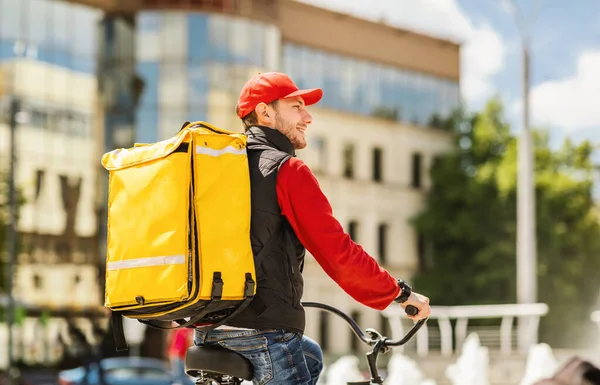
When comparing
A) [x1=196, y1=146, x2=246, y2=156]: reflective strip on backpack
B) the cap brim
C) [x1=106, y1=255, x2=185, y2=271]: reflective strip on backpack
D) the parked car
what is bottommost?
the parked car

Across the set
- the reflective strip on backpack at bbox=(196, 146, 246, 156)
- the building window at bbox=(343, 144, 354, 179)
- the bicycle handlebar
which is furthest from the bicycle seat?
the building window at bbox=(343, 144, 354, 179)

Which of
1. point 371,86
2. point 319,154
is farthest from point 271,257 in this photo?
point 371,86

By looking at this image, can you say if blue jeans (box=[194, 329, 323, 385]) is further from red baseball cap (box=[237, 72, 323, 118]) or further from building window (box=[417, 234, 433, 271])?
building window (box=[417, 234, 433, 271])

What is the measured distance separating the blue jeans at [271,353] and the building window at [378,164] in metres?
53.9

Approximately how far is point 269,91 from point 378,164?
54.1 m

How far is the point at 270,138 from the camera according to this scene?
432 cm

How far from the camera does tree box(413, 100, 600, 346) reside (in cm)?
Answer: 5269

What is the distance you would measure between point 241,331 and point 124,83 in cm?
4543

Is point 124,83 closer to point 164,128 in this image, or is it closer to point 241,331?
point 164,128

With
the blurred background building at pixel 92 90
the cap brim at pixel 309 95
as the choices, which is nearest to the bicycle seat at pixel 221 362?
the cap brim at pixel 309 95

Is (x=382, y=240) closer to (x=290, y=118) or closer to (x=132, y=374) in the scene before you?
(x=132, y=374)

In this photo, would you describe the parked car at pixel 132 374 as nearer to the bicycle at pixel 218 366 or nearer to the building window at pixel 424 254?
the building window at pixel 424 254

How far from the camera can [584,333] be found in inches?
2164

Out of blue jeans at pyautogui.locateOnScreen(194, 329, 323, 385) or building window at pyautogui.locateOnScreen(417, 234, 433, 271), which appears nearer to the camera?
blue jeans at pyautogui.locateOnScreen(194, 329, 323, 385)
